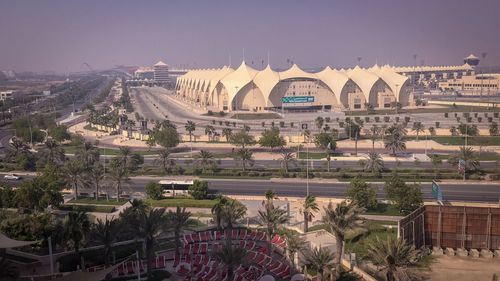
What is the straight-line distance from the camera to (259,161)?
34594mm

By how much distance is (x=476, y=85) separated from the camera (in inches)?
3593

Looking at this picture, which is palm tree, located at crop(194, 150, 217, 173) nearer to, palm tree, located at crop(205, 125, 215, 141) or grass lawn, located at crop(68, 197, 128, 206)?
grass lawn, located at crop(68, 197, 128, 206)

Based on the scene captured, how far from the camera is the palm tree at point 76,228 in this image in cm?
1600

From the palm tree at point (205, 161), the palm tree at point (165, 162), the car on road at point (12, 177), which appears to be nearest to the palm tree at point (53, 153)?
the car on road at point (12, 177)

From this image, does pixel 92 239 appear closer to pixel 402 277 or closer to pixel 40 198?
pixel 40 198

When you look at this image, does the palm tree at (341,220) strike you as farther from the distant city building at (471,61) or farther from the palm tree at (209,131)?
the distant city building at (471,61)

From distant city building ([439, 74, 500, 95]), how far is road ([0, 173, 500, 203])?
211 ft

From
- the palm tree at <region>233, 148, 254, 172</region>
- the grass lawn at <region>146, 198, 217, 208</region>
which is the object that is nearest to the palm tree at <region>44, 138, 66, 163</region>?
the grass lawn at <region>146, 198, 217, 208</region>

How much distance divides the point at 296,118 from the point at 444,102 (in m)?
25.6

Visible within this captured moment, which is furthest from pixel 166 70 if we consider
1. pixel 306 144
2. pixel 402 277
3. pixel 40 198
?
pixel 402 277

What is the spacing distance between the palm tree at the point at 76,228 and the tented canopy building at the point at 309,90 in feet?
152

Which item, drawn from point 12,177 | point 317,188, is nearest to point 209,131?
point 12,177

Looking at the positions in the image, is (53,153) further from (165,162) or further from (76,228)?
(76,228)

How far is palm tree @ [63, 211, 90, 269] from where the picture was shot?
52.5ft
